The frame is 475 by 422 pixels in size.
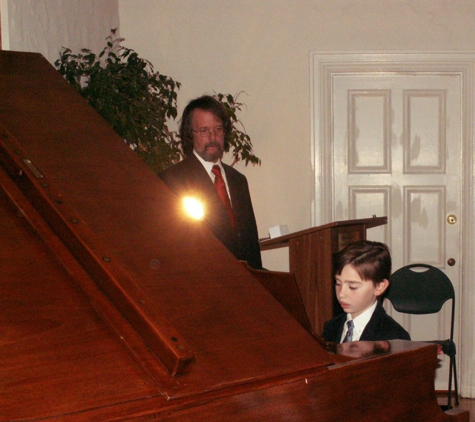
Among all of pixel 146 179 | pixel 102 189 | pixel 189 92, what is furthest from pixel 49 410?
pixel 189 92

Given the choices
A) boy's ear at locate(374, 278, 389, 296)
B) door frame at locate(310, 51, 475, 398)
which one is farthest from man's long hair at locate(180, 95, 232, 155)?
door frame at locate(310, 51, 475, 398)

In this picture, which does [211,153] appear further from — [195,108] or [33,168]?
[33,168]

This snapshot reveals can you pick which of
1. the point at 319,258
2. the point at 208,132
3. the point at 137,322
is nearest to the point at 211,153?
the point at 208,132

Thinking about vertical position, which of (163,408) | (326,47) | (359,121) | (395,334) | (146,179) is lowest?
(395,334)

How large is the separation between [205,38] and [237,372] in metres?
3.81

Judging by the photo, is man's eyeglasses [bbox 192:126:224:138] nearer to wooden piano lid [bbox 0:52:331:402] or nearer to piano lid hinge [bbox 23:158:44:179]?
wooden piano lid [bbox 0:52:331:402]

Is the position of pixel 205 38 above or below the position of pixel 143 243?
above

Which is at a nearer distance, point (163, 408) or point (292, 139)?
point (163, 408)

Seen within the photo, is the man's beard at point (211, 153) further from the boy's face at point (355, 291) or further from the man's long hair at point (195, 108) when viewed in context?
the boy's face at point (355, 291)

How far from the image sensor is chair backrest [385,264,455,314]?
3.96 m

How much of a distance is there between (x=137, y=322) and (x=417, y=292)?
315 cm

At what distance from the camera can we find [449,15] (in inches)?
179

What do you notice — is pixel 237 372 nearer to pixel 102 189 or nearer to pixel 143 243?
pixel 143 243

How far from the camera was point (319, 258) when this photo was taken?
11.4ft
